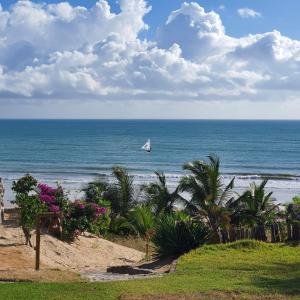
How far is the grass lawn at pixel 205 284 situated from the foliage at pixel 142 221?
8.74m

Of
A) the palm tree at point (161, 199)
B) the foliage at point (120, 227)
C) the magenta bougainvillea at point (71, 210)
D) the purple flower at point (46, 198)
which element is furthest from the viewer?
the palm tree at point (161, 199)

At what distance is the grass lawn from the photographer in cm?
948

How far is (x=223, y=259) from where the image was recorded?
14.0 metres

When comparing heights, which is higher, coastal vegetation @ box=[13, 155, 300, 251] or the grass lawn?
coastal vegetation @ box=[13, 155, 300, 251]

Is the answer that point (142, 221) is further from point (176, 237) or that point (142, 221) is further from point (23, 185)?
point (176, 237)

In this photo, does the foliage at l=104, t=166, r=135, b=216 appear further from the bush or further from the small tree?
the bush

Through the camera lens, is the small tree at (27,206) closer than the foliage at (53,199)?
Yes

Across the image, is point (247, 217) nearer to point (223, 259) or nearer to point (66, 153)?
point (223, 259)

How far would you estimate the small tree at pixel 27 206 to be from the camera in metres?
16.8

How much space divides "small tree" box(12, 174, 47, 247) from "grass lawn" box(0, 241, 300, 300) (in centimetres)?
543

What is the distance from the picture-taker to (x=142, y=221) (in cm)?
2295

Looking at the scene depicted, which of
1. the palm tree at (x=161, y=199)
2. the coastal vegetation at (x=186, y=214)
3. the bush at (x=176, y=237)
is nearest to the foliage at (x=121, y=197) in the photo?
the coastal vegetation at (x=186, y=214)

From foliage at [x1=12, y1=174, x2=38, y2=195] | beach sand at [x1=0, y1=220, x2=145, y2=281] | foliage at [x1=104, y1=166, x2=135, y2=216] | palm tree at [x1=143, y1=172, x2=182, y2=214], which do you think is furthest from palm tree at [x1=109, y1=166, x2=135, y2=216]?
foliage at [x1=12, y1=174, x2=38, y2=195]

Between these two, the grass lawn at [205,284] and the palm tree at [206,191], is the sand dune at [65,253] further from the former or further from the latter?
the grass lawn at [205,284]
